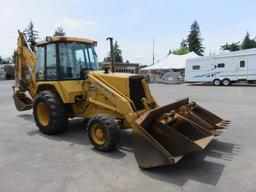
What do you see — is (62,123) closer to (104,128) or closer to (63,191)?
(104,128)

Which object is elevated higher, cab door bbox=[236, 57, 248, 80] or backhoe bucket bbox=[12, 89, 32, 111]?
cab door bbox=[236, 57, 248, 80]

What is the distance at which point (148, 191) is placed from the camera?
3.77 metres

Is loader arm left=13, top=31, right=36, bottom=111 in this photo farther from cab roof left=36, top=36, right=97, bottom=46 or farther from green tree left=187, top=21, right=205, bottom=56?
green tree left=187, top=21, right=205, bottom=56

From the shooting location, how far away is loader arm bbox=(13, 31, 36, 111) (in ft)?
27.6

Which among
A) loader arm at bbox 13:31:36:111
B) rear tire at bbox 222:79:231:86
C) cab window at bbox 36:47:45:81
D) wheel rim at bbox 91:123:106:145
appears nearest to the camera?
wheel rim at bbox 91:123:106:145

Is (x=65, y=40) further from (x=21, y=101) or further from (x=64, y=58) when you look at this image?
(x=21, y=101)

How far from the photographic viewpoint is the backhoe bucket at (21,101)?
9266 mm

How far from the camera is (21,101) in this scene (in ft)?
30.8

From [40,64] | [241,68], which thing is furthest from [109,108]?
[241,68]

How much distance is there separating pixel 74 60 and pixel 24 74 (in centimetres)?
297

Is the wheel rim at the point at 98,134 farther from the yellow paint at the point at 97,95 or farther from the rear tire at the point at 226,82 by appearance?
the rear tire at the point at 226,82

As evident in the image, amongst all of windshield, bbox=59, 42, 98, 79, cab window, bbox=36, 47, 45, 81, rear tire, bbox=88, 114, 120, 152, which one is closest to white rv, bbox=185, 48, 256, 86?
windshield, bbox=59, 42, 98, 79

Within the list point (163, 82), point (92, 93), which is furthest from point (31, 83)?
point (163, 82)

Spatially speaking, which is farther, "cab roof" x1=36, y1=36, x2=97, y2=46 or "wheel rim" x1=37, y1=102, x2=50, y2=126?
"wheel rim" x1=37, y1=102, x2=50, y2=126
